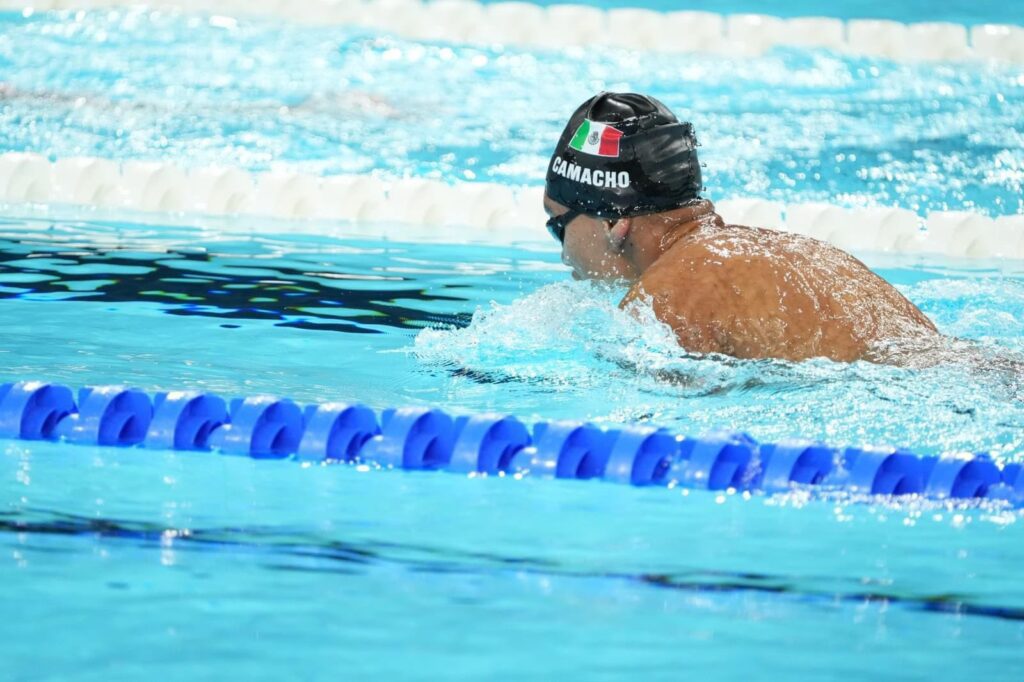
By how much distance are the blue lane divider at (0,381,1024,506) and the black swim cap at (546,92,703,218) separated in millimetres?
780

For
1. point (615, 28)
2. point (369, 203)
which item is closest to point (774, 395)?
point (369, 203)

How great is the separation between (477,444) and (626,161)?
3.06ft

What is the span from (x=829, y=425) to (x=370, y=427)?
1026 mm

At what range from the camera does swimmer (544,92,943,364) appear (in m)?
3.10

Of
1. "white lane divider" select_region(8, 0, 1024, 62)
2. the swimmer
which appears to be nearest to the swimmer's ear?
the swimmer

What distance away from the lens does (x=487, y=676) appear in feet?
5.58

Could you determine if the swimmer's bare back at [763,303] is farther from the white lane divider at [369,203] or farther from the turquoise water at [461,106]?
the turquoise water at [461,106]

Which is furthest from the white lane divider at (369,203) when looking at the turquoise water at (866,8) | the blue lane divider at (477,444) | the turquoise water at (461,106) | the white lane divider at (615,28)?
the turquoise water at (866,8)

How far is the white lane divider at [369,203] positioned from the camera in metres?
8.14

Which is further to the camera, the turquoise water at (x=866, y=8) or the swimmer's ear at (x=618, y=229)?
the turquoise water at (x=866, y=8)

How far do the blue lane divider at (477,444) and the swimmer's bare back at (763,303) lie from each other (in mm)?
378

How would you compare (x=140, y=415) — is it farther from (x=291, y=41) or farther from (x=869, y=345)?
(x=291, y=41)

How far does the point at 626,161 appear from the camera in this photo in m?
3.39

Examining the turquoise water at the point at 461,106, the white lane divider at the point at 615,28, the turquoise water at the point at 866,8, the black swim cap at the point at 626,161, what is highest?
the turquoise water at the point at 866,8
